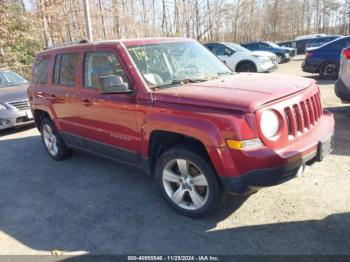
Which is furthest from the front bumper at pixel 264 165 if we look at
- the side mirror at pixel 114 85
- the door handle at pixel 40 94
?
the door handle at pixel 40 94

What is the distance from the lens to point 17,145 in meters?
7.34

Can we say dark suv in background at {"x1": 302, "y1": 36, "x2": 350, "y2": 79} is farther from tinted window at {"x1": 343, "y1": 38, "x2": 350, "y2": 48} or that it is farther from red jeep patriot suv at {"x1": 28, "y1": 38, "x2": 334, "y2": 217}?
red jeep patriot suv at {"x1": 28, "y1": 38, "x2": 334, "y2": 217}

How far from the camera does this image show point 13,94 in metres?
8.69

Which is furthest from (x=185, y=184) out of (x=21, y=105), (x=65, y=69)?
(x=21, y=105)

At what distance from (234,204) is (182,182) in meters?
0.69

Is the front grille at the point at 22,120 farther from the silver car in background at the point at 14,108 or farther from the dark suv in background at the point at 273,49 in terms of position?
the dark suv in background at the point at 273,49

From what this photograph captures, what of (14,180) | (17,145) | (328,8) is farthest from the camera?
(328,8)

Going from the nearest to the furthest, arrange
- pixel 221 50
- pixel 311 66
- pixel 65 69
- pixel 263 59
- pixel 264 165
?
pixel 264 165 < pixel 65 69 < pixel 311 66 < pixel 263 59 < pixel 221 50

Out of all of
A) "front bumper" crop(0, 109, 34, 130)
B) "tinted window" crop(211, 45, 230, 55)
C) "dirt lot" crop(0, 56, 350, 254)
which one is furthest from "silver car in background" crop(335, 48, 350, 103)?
"tinted window" crop(211, 45, 230, 55)

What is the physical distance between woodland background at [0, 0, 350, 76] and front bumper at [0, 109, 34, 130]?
37.9 ft

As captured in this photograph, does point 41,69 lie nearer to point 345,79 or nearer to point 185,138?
point 185,138

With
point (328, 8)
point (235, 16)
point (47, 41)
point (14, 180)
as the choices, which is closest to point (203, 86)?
point (14, 180)

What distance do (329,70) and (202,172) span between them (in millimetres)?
11520

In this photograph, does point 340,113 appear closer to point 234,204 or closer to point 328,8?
point 234,204
